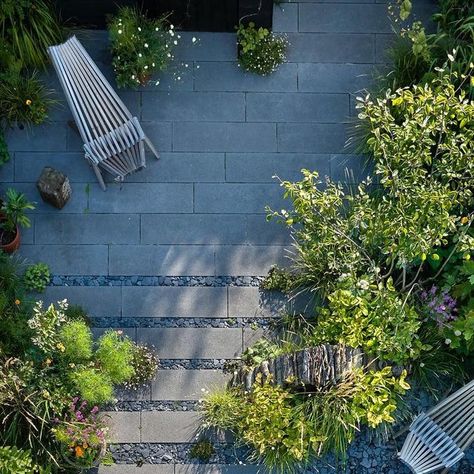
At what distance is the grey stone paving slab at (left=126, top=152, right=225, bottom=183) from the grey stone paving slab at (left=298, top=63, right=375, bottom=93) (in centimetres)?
114

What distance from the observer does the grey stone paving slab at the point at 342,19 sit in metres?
7.56

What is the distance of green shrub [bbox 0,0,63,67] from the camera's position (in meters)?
7.01

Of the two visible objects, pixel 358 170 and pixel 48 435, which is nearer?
pixel 48 435

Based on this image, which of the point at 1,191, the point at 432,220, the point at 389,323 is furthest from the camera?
the point at 1,191

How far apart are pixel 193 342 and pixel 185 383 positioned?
379mm

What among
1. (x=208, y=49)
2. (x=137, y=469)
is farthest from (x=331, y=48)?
(x=137, y=469)

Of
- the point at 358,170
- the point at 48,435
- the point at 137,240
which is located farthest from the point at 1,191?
the point at 358,170

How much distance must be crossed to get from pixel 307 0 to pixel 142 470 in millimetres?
4794

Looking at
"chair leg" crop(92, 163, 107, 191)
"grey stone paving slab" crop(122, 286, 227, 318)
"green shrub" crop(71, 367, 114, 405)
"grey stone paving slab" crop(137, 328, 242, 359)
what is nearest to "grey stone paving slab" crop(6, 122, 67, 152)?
"chair leg" crop(92, 163, 107, 191)

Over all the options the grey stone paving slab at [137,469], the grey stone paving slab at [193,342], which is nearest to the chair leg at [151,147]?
the grey stone paving slab at [193,342]

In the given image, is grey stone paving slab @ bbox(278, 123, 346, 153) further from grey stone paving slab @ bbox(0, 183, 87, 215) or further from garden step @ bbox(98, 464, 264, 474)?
garden step @ bbox(98, 464, 264, 474)

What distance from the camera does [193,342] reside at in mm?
7008

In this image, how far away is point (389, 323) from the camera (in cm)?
621

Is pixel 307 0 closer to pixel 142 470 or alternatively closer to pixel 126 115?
pixel 126 115
